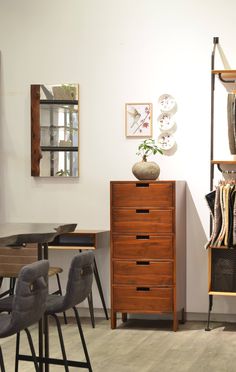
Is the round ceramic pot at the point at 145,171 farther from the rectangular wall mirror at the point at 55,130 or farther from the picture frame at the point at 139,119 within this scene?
the rectangular wall mirror at the point at 55,130

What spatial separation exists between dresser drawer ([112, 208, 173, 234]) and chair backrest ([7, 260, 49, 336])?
260cm

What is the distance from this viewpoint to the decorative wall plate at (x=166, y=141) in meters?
6.07

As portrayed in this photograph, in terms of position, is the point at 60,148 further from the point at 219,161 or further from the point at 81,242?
the point at 219,161

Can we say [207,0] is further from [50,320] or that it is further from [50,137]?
[50,320]

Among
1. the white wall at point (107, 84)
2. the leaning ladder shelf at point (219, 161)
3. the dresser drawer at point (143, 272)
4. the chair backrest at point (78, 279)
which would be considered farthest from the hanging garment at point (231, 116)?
the chair backrest at point (78, 279)

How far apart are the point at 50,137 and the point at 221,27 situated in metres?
1.78

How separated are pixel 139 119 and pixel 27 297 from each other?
3367 mm

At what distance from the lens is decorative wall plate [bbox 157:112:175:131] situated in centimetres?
608

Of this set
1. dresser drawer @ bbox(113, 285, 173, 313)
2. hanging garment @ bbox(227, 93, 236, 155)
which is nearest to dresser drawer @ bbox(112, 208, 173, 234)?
dresser drawer @ bbox(113, 285, 173, 313)

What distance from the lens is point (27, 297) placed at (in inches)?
119

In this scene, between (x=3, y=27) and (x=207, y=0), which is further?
(x=3, y=27)

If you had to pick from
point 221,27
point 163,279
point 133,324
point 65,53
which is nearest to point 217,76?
point 221,27

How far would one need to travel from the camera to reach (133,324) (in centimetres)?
595

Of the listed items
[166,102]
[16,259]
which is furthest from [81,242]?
[166,102]
